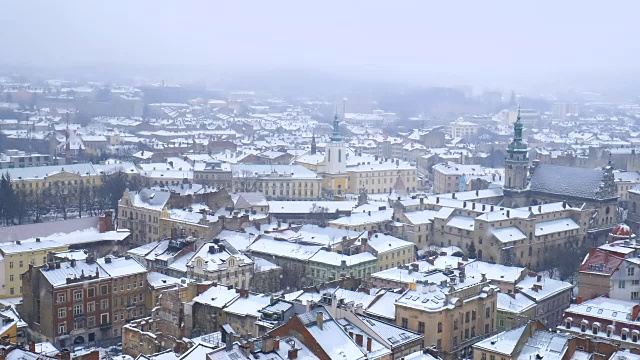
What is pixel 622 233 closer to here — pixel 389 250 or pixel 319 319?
pixel 389 250

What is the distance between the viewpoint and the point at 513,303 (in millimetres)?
52062

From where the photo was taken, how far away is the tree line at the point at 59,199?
85688 mm

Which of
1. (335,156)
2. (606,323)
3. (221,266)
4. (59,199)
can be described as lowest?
(59,199)

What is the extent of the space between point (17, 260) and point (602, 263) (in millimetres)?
38260

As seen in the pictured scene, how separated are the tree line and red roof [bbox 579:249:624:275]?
5271 cm

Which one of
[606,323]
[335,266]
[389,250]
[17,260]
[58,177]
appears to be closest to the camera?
[606,323]

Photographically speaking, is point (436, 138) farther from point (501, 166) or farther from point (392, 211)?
point (392, 211)

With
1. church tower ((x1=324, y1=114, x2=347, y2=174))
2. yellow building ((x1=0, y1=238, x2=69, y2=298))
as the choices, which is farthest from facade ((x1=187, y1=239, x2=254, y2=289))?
church tower ((x1=324, y1=114, x2=347, y2=174))

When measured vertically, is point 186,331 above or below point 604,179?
below

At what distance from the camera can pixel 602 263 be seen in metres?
53.2

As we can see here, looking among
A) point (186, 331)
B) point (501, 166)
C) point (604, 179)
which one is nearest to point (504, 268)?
point (186, 331)

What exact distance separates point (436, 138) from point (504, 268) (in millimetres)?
111411

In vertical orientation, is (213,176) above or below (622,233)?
below

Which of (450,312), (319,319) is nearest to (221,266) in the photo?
(450,312)
